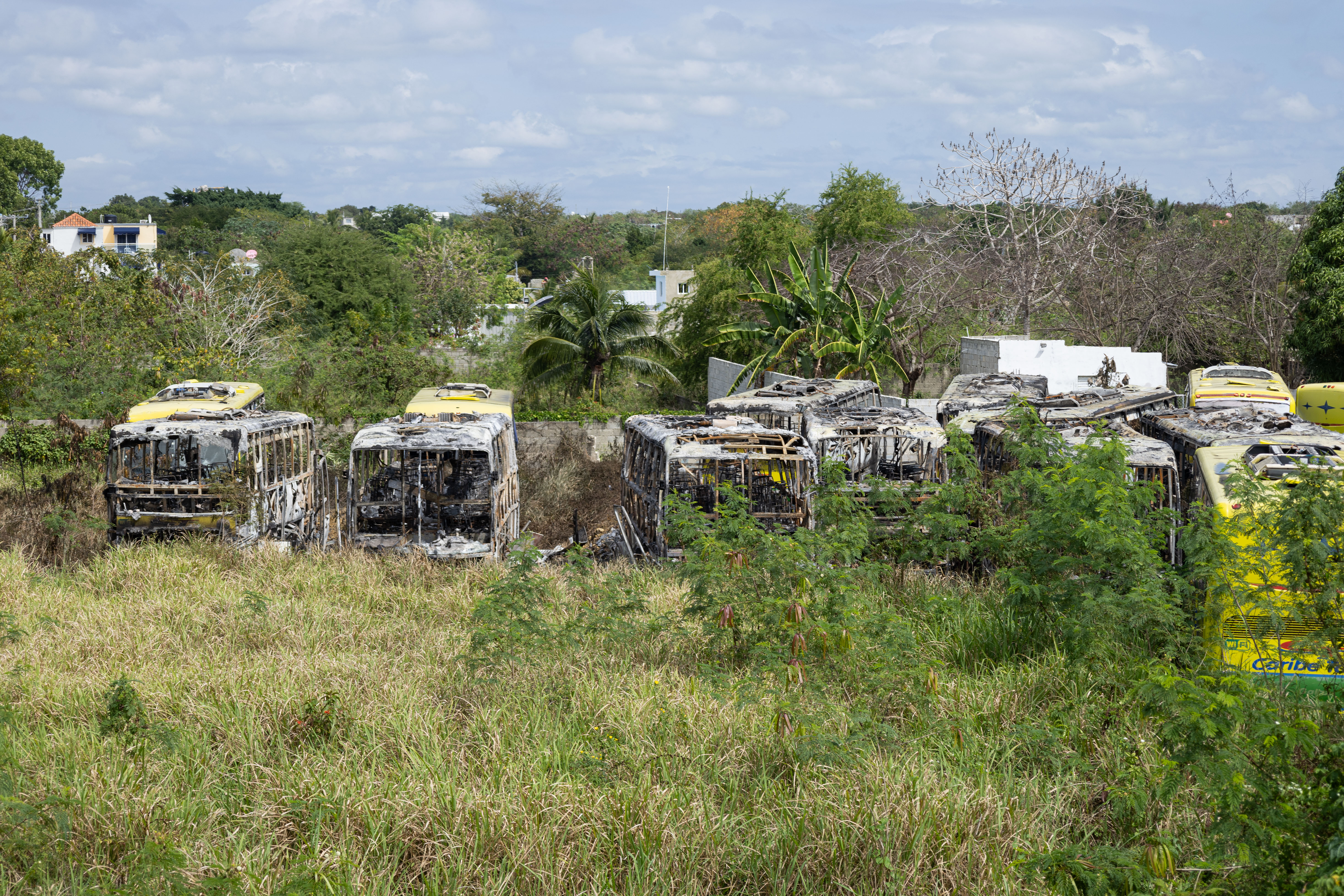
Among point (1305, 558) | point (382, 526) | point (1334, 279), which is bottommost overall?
point (382, 526)

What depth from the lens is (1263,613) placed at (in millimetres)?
6160

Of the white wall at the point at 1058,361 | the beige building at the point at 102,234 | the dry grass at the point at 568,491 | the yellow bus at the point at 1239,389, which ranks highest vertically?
the beige building at the point at 102,234

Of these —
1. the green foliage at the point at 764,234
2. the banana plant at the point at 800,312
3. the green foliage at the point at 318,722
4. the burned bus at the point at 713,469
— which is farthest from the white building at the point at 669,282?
the green foliage at the point at 318,722

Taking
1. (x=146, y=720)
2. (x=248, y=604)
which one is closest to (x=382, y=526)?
(x=248, y=604)

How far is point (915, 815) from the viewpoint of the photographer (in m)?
4.40

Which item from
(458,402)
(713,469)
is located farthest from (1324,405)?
(458,402)

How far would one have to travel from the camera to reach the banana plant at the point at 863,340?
828 inches

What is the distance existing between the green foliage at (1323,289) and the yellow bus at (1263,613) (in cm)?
1597

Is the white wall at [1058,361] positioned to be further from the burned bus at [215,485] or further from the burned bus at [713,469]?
the burned bus at [215,485]

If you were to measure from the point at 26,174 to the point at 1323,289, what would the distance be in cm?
8622

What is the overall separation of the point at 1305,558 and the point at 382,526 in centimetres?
1049

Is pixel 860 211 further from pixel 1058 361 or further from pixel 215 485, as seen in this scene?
pixel 215 485

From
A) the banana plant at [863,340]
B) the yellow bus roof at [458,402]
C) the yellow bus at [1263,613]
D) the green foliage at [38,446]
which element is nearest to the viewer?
the yellow bus at [1263,613]

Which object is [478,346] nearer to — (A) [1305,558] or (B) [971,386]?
(B) [971,386]
